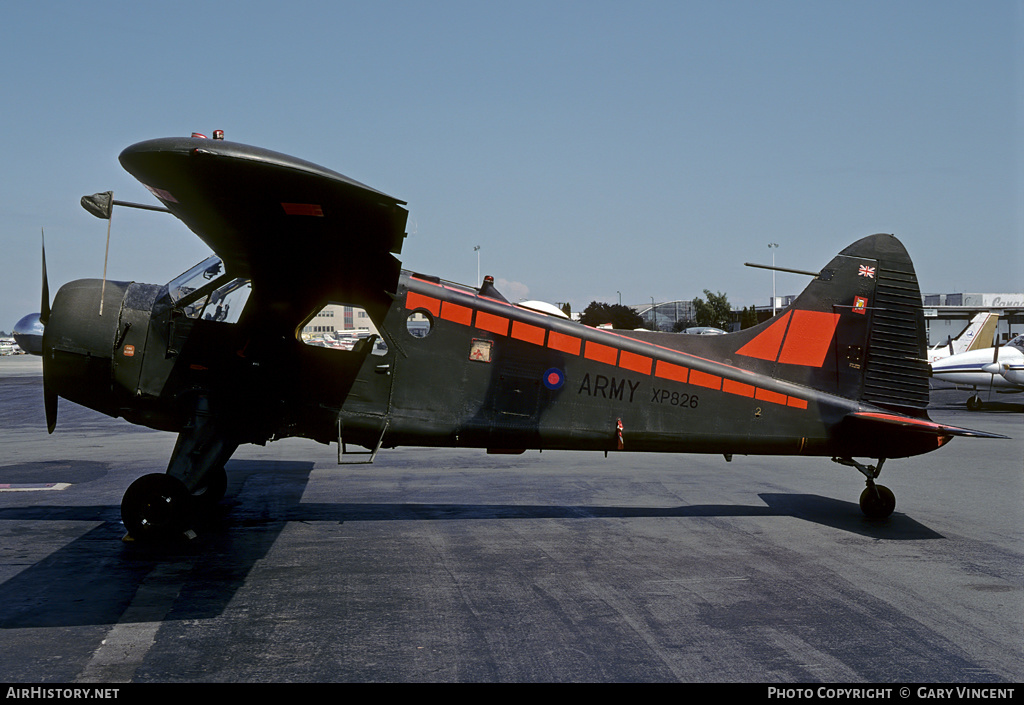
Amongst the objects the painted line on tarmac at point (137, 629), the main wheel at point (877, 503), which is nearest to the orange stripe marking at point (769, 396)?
the main wheel at point (877, 503)

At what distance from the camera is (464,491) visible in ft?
32.1

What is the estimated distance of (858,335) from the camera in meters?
8.77

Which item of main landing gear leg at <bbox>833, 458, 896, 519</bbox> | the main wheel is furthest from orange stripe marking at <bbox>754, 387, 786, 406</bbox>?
the main wheel

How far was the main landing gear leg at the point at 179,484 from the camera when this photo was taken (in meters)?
6.81

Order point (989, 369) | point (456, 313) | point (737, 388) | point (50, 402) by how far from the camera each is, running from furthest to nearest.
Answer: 1. point (989, 369)
2. point (737, 388)
3. point (456, 313)
4. point (50, 402)

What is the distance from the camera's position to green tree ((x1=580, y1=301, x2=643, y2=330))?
6944cm

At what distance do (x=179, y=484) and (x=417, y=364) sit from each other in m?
2.53

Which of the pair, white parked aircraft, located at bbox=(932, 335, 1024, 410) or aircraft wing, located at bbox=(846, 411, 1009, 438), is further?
white parked aircraft, located at bbox=(932, 335, 1024, 410)

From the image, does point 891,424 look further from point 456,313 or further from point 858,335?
point 456,313

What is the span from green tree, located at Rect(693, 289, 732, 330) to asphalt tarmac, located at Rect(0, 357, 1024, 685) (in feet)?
241

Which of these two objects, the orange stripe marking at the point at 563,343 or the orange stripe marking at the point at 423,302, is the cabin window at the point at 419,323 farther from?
the orange stripe marking at the point at 563,343

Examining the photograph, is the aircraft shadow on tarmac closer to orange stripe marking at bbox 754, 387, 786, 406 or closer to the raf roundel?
orange stripe marking at bbox 754, 387, 786, 406

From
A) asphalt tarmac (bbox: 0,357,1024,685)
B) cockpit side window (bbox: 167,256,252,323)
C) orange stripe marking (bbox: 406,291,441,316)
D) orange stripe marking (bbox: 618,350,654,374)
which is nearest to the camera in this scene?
asphalt tarmac (bbox: 0,357,1024,685)

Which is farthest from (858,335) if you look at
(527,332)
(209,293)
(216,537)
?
(216,537)
